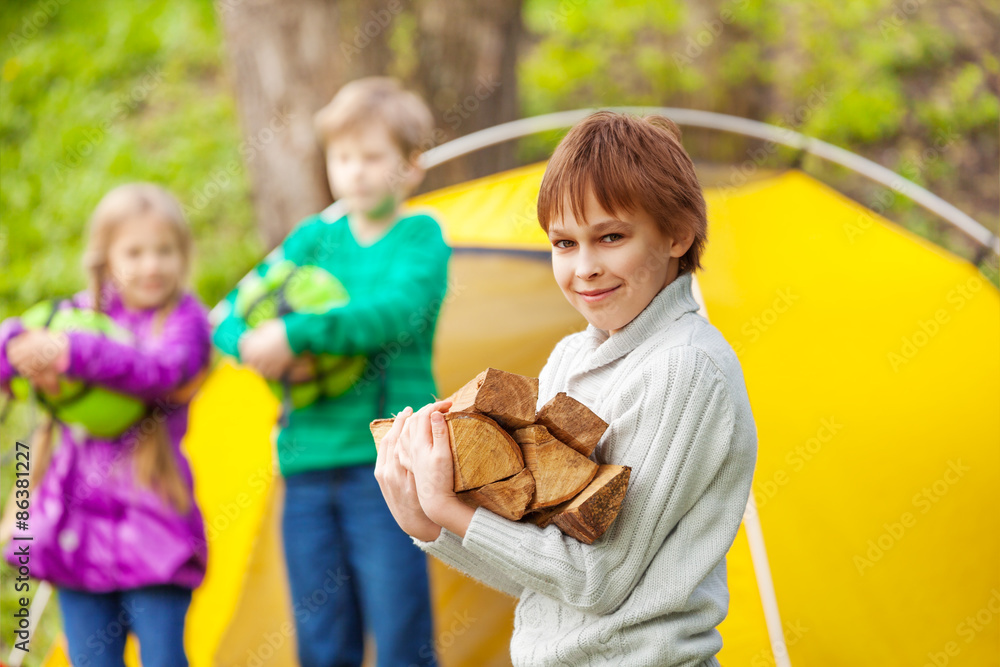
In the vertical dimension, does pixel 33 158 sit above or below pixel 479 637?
above

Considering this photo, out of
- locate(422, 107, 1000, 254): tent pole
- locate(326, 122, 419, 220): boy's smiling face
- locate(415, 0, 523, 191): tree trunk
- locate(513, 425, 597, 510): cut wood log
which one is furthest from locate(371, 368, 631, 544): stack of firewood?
locate(415, 0, 523, 191): tree trunk

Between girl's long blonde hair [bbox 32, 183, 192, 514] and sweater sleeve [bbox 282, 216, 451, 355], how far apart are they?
1.42ft

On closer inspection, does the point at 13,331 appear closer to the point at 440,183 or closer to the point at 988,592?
the point at 440,183

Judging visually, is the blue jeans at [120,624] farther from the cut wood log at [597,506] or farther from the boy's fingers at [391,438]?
the cut wood log at [597,506]

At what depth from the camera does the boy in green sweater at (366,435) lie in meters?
1.71

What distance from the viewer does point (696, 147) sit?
16.1ft

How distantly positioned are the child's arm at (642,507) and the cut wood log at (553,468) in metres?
0.04

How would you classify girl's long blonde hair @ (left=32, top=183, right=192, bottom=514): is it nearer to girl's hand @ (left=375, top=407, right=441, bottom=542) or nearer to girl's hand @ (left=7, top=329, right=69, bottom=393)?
girl's hand @ (left=7, top=329, right=69, bottom=393)

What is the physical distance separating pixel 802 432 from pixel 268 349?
1.03m

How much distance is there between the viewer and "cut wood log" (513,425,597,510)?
2.85 feet

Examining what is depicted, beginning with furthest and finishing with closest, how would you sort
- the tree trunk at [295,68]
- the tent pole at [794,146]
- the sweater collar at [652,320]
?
the tree trunk at [295,68] → the tent pole at [794,146] → the sweater collar at [652,320]

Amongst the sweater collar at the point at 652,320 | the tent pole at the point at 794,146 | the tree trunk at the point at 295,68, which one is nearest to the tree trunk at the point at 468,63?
the tree trunk at the point at 295,68

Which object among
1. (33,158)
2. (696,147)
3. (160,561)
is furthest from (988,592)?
(33,158)

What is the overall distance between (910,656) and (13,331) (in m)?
1.81
